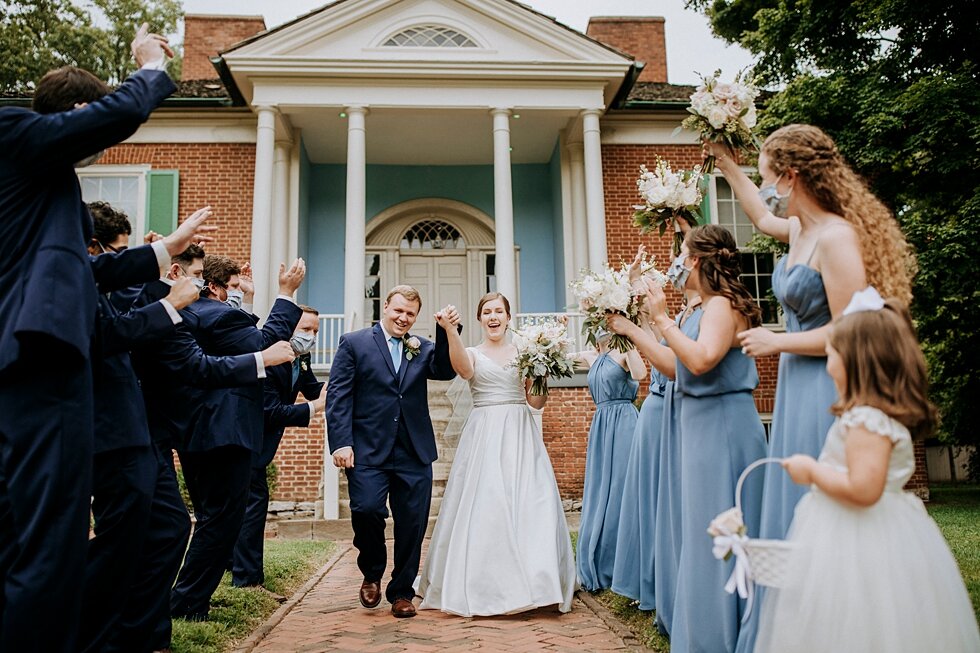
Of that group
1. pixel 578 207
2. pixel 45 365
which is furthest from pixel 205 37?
pixel 45 365

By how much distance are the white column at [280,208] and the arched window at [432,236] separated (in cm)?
267

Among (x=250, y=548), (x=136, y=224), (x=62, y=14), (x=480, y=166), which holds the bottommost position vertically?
(x=250, y=548)

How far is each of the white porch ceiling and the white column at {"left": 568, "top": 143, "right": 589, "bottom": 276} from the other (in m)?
0.58

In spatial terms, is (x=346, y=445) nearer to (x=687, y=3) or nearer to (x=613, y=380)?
(x=613, y=380)

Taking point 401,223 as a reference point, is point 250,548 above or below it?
below

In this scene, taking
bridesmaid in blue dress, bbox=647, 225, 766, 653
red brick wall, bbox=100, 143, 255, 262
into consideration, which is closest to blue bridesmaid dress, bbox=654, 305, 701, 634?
bridesmaid in blue dress, bbox=647, 225, 766, 653

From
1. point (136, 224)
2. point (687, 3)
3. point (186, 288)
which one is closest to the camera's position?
point (186, 288)

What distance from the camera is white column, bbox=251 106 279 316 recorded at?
13250 mm

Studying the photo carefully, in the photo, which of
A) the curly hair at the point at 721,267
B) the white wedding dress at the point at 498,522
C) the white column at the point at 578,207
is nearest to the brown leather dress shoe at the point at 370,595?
the white wedding dress at the point at 498,522

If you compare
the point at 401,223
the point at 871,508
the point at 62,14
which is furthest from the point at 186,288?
the point at 62,14

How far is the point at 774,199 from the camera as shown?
3.43 m

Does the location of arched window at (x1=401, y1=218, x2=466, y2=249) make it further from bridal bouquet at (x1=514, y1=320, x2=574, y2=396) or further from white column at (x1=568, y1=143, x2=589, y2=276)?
bridal bouquet at (x1=514, y1=320, x2=574, y2=396)

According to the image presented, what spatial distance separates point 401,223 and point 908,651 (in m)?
14.8

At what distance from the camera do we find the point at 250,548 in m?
6.23
